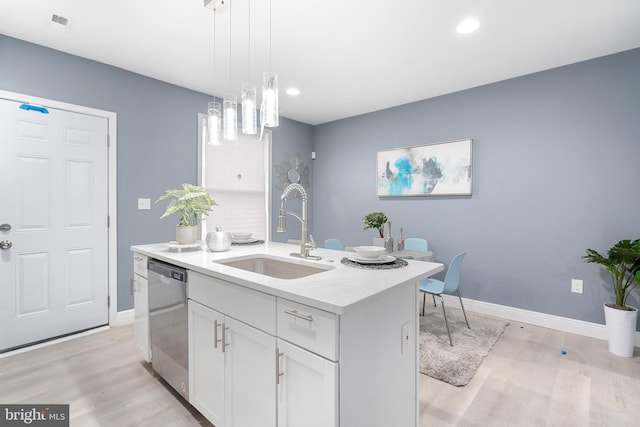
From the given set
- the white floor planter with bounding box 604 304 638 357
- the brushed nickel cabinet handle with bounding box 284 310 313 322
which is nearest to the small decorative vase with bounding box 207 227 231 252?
the brushed nickel cabinet handle with bounding box 284 310 313 322

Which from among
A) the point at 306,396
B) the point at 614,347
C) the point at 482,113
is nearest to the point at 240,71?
the point at 482,113

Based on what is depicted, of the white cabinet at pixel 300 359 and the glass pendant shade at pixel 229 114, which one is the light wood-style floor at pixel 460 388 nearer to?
the white cabinet at pixel 300 359

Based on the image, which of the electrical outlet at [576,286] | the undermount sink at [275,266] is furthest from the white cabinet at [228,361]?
the electrical outlet at [576,286]

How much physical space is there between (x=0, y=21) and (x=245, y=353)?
9.97 ft

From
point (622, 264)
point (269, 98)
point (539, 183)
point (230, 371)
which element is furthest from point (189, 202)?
→ point (622, 264)

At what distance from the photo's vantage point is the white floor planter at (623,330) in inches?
95.7

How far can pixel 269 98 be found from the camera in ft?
5.71

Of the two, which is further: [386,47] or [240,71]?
[240,71]

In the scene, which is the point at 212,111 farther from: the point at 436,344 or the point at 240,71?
the point at 436,344

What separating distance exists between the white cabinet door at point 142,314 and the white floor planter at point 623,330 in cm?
359

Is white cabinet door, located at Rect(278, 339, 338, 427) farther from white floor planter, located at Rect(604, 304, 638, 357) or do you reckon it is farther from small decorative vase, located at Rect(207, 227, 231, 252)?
white floor planter, located at Rect(604, 304, 638, 357)

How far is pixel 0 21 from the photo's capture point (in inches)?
90.1

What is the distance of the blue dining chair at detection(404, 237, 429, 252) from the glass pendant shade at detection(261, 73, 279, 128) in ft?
8.27

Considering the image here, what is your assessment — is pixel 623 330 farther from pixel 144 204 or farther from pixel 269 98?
pixel 144 204
